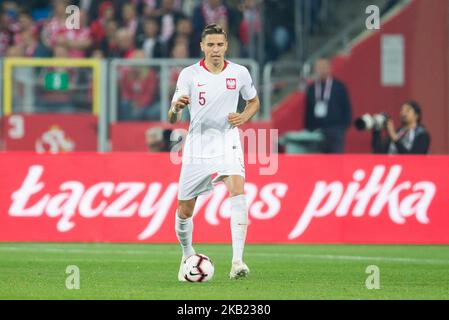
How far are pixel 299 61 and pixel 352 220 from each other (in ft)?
21.8

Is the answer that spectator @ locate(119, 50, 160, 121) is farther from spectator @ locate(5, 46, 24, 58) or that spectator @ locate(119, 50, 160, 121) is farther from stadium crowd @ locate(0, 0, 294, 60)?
spectator @ locate(5, 46, 24, 58)

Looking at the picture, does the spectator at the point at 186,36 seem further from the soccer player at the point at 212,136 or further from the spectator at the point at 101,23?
the soccer player at the point at 212,136

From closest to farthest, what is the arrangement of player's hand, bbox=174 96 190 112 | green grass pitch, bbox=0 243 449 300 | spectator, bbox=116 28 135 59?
green grass pitch, bbox=0 243 449 300 → player's hand, bbox=174 96 190 112 → spectator, bbox=116 28 135 59

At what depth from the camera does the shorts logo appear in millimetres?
13023

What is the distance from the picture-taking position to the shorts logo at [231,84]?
513 inches

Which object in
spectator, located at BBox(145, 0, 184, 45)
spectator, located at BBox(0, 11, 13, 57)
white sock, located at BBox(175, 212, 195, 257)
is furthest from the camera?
spectator, located at BBox(0, 11, 13, 57)

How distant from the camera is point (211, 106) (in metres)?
13.0

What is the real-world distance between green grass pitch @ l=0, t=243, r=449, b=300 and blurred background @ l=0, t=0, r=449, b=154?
10.4 feet

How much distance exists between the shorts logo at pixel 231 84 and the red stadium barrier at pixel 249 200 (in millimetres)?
4935

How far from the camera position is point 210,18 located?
22.9 m

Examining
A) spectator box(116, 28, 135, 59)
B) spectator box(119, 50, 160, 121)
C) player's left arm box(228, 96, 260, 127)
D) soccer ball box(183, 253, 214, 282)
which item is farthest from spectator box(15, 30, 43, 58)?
soccer ball box(183, 253, 214, 282)
